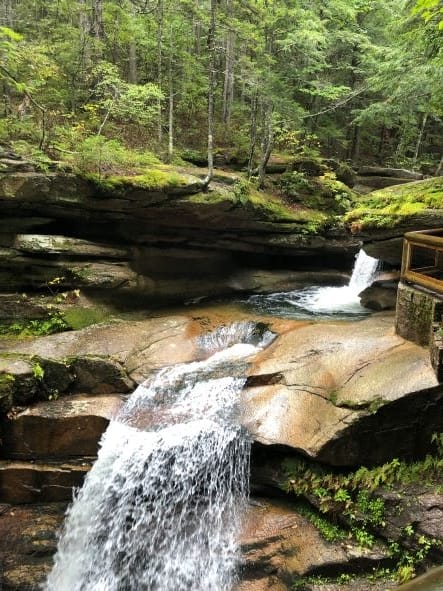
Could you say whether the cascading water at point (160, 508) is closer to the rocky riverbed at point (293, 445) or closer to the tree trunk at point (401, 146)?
the rocky riverbed at point (293, 445)

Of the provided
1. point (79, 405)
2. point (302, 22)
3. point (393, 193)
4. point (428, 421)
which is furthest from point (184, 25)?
point (428, 421)

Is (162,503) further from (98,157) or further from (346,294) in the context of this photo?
(346,294)

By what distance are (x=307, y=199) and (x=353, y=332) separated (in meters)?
7.52

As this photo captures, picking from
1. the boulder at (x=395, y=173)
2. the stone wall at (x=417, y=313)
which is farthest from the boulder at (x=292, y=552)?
the boulder at (x=395, y=173)

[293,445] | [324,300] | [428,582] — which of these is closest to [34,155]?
[293,445]

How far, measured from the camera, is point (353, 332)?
9.81 meters

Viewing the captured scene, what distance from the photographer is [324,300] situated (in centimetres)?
1474

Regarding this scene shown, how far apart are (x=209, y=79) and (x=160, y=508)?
1305 cm

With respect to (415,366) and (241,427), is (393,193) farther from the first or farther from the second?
(241,427)

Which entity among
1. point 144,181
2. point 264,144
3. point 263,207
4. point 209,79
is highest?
point 209,79

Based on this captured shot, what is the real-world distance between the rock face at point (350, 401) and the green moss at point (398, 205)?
3.65 metres

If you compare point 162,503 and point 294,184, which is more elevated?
point 294,184

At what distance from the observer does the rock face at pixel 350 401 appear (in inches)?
274

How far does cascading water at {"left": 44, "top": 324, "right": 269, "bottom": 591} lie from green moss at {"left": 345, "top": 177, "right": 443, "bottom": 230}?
6.51 meters
